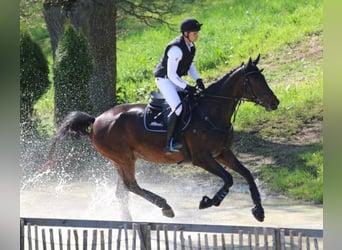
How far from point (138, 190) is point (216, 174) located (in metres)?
1.02

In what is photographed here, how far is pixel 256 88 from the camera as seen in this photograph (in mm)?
7332

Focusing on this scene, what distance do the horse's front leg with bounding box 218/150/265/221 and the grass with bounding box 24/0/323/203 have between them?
65.6 inches

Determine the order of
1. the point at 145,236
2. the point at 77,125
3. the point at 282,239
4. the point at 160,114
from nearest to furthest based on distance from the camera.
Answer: the point at 282,239 → the point at 145,236 → the point at 160,114 → the point at 77,125

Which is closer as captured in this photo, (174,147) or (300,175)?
(174,147)

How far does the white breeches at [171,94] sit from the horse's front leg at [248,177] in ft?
1.90

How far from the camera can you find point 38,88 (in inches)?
430

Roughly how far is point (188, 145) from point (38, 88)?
3.79 meters

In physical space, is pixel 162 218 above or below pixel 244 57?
below

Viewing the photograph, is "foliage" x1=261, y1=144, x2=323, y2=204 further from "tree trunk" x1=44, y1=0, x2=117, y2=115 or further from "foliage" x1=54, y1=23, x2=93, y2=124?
"foliage" x1=54, y1=23, x2=93, y2=124

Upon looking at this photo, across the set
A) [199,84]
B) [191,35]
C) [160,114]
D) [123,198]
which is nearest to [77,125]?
[123,198]

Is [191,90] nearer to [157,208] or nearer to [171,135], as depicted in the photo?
[171,135]
